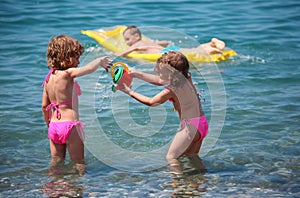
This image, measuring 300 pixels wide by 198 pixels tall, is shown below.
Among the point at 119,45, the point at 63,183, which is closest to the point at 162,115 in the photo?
the point at 63,183

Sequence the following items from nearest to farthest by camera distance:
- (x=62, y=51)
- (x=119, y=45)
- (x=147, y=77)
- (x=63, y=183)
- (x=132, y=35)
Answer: (x=62, y=51)
(x=63, y=183)
(x=147, y=77)
(x=132, y=35)
(x=119, y=45)

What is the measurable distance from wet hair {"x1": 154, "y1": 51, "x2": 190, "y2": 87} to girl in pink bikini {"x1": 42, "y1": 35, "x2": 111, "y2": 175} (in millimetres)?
606

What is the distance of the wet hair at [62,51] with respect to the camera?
4.77m

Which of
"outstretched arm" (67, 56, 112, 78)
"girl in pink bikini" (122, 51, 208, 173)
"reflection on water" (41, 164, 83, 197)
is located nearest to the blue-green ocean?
"reflection on water" (41, 164, 83, 197)

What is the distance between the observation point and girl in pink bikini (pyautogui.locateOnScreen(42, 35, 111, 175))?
4.79m

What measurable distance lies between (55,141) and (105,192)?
2.28 ft

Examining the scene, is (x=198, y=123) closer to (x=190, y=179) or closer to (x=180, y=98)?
(x=180, y=98)

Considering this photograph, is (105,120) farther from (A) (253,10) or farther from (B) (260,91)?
(A) (253,10)

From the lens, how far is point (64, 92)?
15.9ft

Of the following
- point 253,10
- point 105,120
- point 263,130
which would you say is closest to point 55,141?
point 105,120

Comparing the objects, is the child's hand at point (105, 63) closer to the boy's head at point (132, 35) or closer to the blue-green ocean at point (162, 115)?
the blue-green ocean at point (162, 115)

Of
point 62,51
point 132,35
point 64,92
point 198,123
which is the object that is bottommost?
point 198,123

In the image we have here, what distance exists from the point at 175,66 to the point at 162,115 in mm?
2347

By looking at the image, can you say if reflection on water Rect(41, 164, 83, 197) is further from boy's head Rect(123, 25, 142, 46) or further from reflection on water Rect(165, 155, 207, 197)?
boy's head Rect(123, 25, 142, 46)
